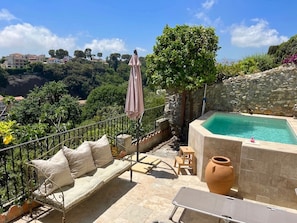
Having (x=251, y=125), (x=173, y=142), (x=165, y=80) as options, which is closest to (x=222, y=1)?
(x=165, y=80)

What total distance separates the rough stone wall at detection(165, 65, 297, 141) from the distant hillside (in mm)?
43779

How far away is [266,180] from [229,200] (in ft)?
4.21

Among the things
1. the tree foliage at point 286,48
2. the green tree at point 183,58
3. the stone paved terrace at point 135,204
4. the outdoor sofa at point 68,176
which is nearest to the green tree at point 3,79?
the green tree at point 183,58

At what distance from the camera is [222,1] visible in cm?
810

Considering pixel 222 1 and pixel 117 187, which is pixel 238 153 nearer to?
pixel 117 187

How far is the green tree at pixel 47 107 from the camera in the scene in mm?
18572

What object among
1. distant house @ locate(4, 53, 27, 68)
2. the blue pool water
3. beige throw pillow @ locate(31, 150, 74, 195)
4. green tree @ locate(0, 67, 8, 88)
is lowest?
beige throw pillow @ locate(31, 150, 74, 195)

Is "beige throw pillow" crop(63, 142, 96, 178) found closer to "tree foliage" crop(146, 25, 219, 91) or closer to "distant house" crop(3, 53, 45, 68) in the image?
"tree foliage" crop(146, 25, 219, 91)

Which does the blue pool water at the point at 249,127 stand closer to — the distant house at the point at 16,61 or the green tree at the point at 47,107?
the green tree at the point at 47,107

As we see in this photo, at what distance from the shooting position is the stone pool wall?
4441 millimetres

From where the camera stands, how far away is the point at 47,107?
67.6 ft

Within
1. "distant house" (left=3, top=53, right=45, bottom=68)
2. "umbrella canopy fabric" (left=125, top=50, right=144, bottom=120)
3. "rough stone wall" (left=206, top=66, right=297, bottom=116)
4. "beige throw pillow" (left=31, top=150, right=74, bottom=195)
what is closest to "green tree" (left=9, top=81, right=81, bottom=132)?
"rough stone wall" (left=206, top=66, right=297, bottom=116)

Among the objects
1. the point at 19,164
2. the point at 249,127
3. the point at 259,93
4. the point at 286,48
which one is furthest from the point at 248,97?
the point at 286,48

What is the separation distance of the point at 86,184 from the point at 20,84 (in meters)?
49.5
